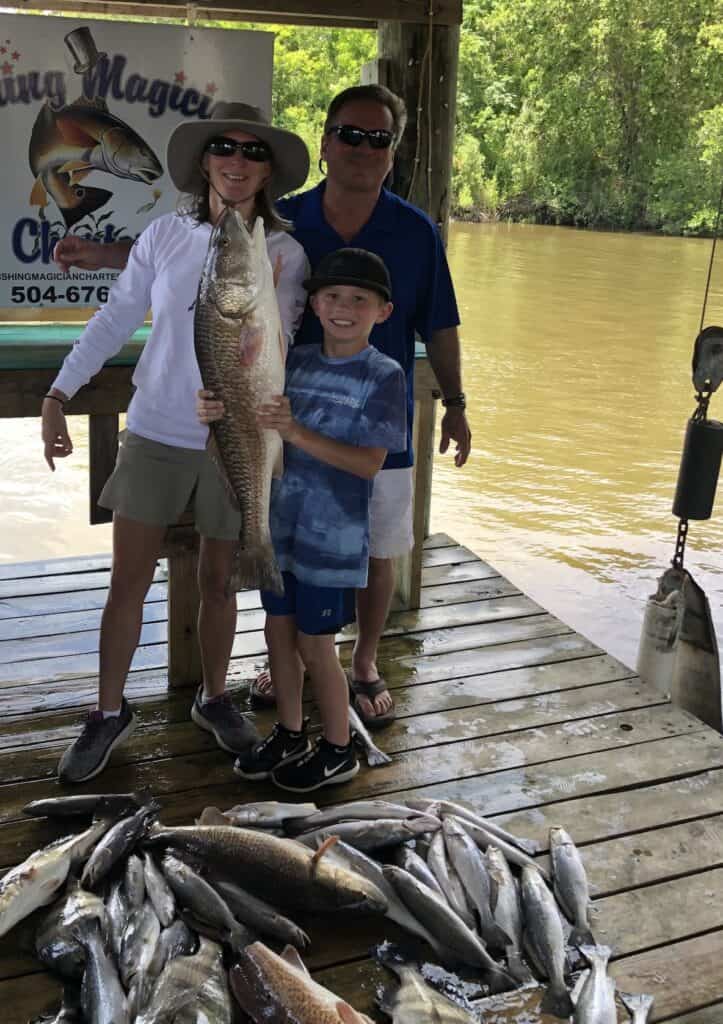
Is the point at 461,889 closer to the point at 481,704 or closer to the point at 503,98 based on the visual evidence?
the point at 481,704

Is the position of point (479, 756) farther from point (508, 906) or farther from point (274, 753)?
point (508, 906)

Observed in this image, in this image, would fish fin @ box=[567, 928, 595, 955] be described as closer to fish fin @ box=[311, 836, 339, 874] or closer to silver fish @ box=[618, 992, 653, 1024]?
silver fish @ box=[618, 992, 653, 1024]

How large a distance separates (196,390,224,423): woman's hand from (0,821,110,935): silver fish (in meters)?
1.15

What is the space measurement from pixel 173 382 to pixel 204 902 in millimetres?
1338

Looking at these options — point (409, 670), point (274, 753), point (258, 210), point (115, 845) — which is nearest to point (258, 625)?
point (409, 670)

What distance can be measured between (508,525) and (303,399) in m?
5.83

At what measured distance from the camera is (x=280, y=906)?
2494mm

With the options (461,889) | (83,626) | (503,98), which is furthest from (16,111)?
(503,98)

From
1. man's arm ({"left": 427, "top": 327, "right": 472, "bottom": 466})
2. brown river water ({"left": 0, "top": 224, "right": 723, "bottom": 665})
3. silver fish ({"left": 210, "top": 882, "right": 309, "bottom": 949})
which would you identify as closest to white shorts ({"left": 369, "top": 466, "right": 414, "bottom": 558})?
man's arm ({"left": 427, "top": 327, "right": 472, "bottom": 466})

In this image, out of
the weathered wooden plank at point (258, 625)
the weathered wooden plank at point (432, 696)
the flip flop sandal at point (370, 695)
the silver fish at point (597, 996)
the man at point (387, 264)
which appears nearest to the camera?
the silver fish at point (597, 996)

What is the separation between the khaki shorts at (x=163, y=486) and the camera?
112 inches

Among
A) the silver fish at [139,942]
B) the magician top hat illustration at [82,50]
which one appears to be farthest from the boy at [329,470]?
the magician top hat illustration at [82,50]

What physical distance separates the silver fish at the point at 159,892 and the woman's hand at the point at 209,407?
1.14m

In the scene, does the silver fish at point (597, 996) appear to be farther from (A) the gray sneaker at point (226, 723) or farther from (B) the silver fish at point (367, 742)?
(A) the gray sneaker at point (226, 723)
